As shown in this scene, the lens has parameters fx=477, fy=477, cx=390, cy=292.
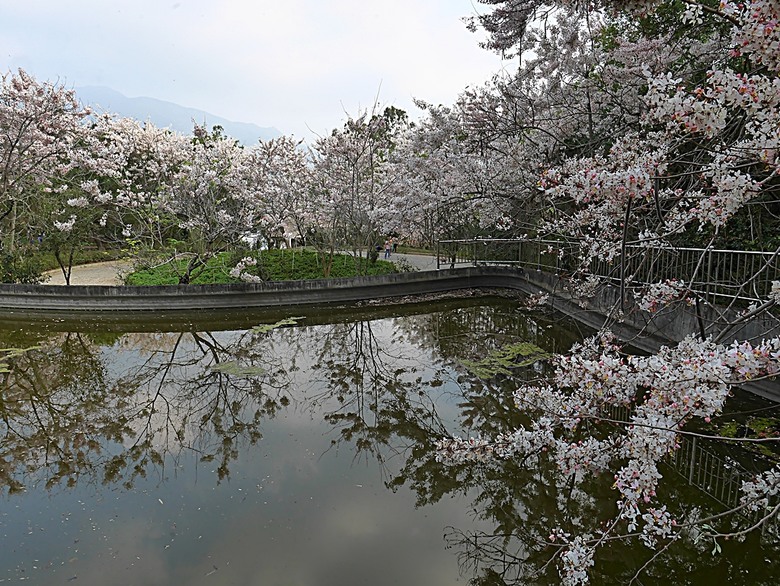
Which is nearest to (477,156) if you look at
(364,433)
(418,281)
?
(418,281)

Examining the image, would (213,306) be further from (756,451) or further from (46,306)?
(756,451)

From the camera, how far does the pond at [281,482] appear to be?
2740 mm

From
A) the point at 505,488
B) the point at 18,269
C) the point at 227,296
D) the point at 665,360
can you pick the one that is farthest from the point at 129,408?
the point at 18,269

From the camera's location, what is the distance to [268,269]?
12.1 meters

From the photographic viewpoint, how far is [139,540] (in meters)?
2.97

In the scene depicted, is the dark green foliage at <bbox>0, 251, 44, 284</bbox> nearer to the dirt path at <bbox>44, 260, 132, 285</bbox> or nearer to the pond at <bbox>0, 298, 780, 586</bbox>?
the dirt path at <bbox>44, 260, 132, 285</bbox>

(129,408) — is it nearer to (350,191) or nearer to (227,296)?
(227,296)

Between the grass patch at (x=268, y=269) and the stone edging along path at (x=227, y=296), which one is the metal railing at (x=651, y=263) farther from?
the grass patch at (x=268, y=269)

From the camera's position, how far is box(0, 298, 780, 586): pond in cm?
274

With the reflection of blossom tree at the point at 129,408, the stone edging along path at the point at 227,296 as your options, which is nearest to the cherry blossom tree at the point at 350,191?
the stone edging along path at the point at 227,296

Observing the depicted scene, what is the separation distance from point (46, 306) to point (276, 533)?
900cm

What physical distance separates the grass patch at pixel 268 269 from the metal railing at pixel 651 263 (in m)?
2.43

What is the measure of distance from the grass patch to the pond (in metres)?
4.78

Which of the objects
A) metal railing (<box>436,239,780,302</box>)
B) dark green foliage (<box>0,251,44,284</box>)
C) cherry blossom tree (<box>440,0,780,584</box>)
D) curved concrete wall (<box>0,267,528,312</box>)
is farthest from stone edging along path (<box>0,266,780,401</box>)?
cherry blossom tree (<box>440,0,780,584</box>)
